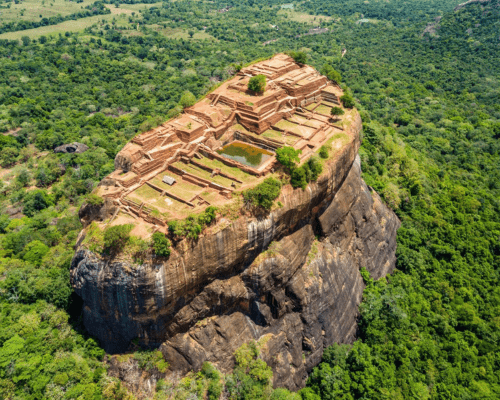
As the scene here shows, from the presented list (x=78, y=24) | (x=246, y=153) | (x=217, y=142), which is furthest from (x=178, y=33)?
(x=246, y=153)

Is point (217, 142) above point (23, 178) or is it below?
above

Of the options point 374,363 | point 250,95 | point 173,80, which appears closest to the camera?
point 374,363

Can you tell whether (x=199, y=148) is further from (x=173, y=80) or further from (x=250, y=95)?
(x=173, y=80)

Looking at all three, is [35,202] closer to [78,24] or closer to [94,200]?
[94,200]

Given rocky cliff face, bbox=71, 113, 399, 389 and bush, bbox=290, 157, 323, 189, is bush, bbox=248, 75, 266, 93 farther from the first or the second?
bush, bbox=290, 157, 323, 189

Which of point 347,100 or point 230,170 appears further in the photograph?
point 347,100

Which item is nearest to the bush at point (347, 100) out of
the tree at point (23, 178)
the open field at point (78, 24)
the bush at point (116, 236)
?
the bush at point (116, 236)

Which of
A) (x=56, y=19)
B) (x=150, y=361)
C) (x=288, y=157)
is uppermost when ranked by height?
(x=288, y=157)

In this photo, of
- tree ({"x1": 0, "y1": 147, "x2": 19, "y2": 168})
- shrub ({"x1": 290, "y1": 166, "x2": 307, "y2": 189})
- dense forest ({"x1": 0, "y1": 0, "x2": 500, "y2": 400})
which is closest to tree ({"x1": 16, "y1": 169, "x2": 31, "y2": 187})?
dense forest ({"x1": 0, "y1": 0, "x2": 500, "y2": 400})

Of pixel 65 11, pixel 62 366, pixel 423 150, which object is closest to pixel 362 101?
pixel 423 150
